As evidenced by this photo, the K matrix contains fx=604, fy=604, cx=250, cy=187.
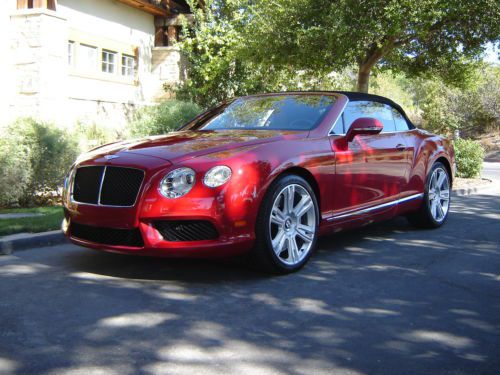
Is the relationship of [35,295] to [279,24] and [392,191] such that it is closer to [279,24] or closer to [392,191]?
[392,191]

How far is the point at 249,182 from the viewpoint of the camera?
448 cm

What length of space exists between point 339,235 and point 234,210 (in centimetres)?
263

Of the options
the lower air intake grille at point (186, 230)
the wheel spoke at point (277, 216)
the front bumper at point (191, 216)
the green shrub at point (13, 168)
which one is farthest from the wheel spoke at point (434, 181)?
the green shrub at point (13, 168)

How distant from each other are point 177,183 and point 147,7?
44.4 feet

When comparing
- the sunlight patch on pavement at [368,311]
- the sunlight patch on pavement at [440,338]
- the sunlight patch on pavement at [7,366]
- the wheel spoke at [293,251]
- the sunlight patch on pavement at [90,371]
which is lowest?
the sunlight patch on pavement at [90,371]

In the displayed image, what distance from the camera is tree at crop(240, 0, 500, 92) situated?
454 inches

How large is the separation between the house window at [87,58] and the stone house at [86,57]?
24mm

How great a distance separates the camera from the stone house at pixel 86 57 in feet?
41.6

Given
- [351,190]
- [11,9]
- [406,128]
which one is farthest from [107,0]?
[351,190]

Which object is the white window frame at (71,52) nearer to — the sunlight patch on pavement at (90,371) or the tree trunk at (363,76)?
the tree trunk at (363,76)

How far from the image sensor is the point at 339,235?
6.75 metres

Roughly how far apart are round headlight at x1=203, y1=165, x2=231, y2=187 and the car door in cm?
133

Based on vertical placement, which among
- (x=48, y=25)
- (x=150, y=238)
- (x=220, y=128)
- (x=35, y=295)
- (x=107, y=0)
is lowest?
(x=35, y=295)

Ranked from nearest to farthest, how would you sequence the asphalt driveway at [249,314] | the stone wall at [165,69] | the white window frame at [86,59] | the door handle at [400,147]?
the asphalt driveway at [249,314] → the door handle at [400,147] → the white window frame at [86,59] → the stone wall at [165,69]
